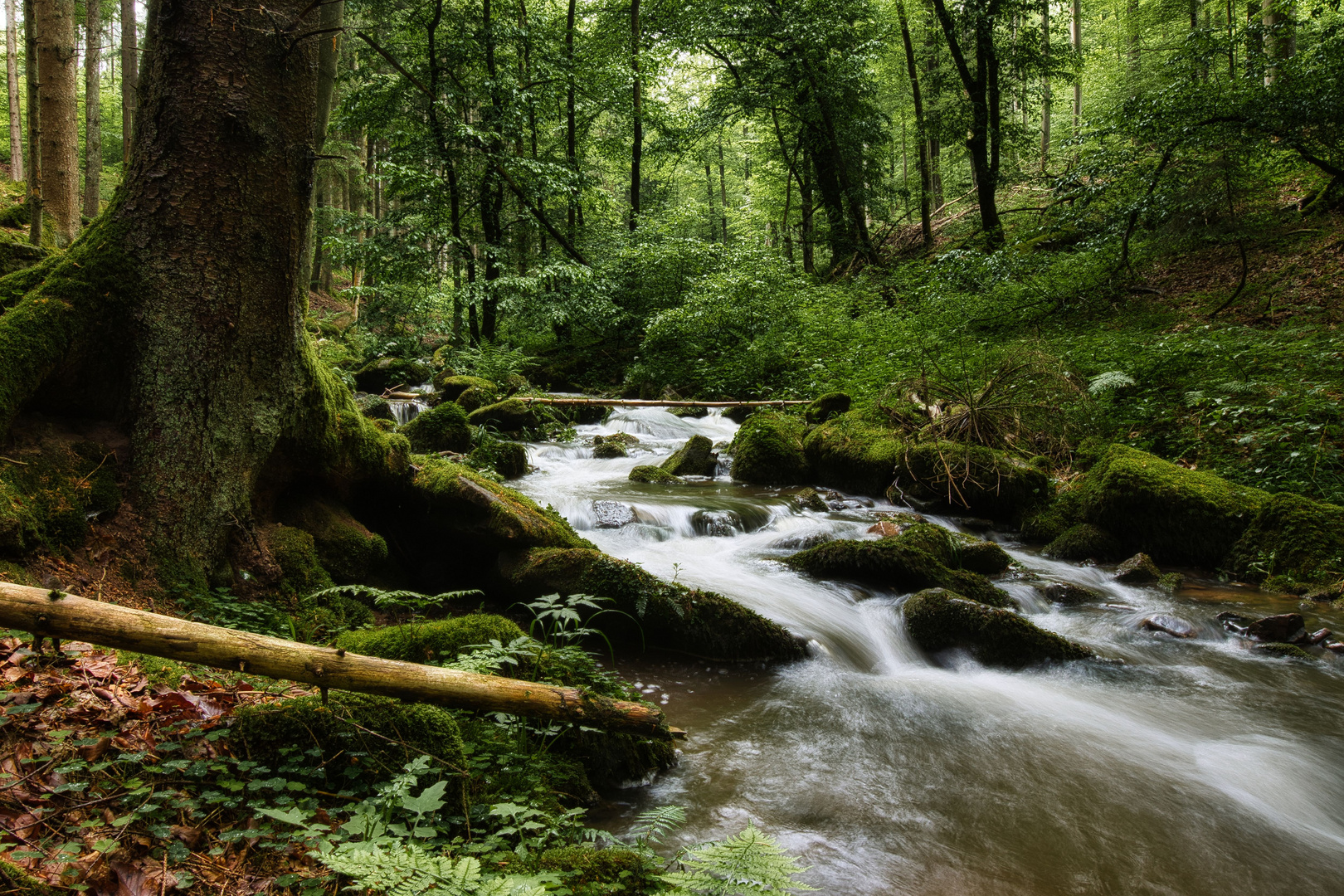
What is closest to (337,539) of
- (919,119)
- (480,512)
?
(480,512)

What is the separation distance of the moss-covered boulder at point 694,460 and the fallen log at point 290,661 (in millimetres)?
8011

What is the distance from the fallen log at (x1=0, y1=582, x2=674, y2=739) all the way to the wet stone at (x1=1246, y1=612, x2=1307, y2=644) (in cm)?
580

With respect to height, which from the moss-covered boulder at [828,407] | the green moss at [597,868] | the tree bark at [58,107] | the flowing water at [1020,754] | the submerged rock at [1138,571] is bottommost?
the flowing water at [1020,754]

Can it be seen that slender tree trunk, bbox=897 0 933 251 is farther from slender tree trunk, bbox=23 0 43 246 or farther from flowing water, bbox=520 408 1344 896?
slender tree trunk, bbox=23 0 43 246

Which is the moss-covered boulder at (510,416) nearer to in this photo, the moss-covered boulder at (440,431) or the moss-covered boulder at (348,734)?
the moss-covered boulder at (440,431)

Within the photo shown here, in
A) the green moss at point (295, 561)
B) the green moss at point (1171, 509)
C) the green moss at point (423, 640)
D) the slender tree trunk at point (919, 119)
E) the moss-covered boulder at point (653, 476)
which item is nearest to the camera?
the green moss at point (423, 640)

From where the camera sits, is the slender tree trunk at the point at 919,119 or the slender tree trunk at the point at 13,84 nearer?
the slender tree trunk at the point at 919,119

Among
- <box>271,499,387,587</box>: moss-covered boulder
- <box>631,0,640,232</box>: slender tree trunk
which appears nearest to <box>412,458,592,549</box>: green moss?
<box>271,499,387,587</box>: moss-covered boulder

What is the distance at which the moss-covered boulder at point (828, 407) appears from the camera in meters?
12.4

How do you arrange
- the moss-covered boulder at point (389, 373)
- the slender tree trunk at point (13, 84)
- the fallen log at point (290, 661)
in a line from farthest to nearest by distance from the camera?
the slender tree trunk at point (13, 84), the moss-covered boulder at point (389, 373), the fallen log at point (290, 661)

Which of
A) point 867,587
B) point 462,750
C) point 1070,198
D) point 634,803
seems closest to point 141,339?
point 462,750

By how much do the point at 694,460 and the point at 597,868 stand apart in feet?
29.1

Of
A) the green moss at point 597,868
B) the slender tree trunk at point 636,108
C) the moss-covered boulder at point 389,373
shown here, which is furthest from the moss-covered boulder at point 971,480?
the slender tree trunk at point 636,108

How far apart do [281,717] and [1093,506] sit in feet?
28.4
